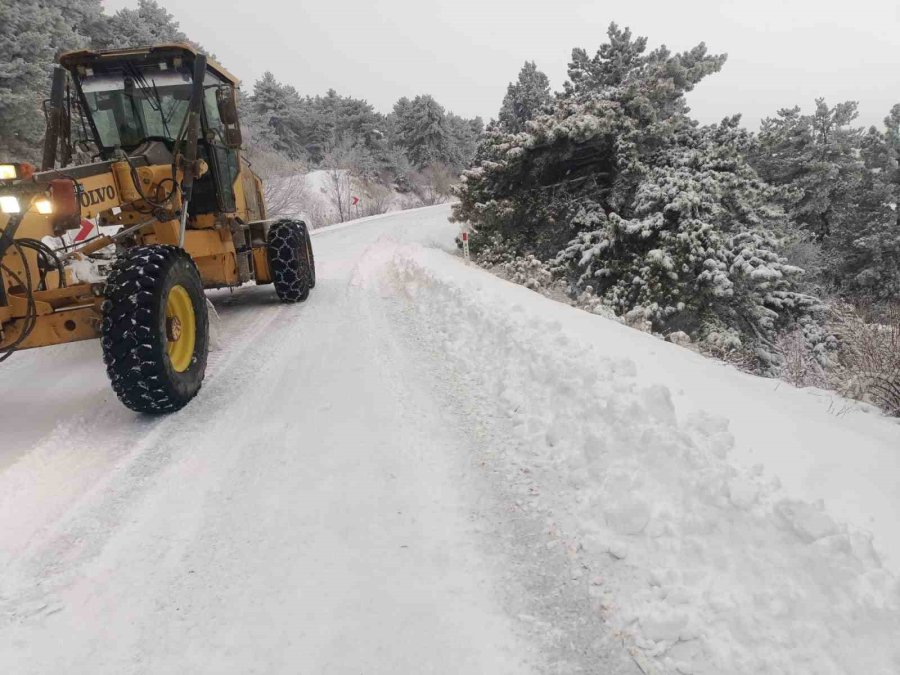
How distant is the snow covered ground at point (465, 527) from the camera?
181 cm

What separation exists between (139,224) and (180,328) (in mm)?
1309

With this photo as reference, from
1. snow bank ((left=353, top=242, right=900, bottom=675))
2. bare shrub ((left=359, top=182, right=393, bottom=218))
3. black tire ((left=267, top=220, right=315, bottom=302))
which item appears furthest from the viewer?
bare shrub ((left=359, top=182, right=393, bottom=218))

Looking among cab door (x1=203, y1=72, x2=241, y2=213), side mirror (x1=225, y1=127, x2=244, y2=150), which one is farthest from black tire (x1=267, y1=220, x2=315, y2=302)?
side mirror (x1=225, y1=127, x2=244, y2=150)

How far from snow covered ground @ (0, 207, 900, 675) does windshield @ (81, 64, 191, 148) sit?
2.91 meters

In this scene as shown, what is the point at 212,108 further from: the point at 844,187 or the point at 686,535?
the point at 844,187

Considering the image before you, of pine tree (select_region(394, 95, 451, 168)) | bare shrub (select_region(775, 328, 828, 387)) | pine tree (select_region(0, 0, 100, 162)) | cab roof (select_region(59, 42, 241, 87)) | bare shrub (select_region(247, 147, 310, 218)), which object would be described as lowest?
bare shrub (select_region(775, 328, 828, 387))

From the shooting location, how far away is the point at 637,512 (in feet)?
7.54

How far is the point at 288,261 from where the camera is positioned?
685cm

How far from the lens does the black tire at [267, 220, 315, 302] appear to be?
678 centimetres

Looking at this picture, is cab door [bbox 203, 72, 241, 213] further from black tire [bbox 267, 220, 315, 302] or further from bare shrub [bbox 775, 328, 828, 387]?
bare shrub [bbox 775, 328, 828, 387]

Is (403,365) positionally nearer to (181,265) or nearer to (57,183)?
(181,265)

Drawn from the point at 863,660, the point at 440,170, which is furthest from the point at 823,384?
the point at 440,170

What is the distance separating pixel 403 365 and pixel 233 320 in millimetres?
2965

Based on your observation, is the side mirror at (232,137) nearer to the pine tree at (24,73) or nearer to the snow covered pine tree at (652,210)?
the snow covered pine tree at (652,210)
